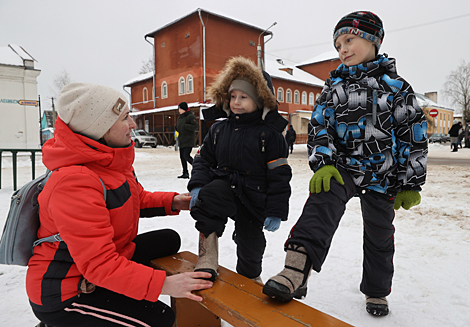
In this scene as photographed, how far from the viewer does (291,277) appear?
1.42m

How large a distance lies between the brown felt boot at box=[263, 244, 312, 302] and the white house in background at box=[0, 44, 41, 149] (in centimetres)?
1693

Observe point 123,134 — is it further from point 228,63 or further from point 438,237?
point 438,237

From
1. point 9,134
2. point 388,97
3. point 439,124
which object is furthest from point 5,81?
point 439,124

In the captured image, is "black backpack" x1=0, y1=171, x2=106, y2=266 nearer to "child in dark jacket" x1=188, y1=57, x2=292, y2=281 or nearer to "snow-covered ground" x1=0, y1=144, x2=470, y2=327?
"child in dark jacket" x1=188, y1=57, x2=292, y2=281

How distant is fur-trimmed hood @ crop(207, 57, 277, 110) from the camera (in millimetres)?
2137

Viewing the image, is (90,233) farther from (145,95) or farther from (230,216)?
(145,95)

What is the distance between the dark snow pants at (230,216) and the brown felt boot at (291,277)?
496mm

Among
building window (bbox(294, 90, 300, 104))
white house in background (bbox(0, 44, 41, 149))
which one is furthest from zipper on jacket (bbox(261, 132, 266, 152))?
building window (bbox(294, 90, 300, 104))

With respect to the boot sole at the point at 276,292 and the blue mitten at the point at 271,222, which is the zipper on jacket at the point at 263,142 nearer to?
the blue mitten at the point at 271,222

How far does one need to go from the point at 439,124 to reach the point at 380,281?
69237mm

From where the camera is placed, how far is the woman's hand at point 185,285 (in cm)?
146

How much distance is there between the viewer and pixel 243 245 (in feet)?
7.45

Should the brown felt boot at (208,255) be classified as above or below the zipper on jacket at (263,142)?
below

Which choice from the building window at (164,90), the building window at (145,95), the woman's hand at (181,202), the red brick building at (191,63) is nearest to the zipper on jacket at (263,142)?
the woman's hand at (181,202)
